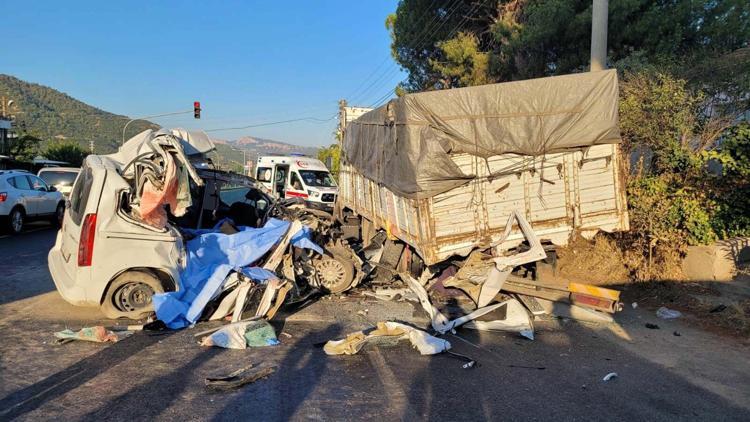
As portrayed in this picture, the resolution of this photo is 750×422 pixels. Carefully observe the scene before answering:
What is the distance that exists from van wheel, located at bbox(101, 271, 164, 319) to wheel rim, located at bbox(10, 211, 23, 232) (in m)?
9.70

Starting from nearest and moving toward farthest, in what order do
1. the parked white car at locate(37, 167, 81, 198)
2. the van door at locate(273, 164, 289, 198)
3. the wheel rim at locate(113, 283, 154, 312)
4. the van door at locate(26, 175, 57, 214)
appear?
1. the wheel rim at locate(113, 283, 154, 312)
2. the van door at locate(26, 175, 57, 214)
3. the parked white car at locate(37, 167, 81, 198)
4. the van door at locate(273, 164, 289, 198)

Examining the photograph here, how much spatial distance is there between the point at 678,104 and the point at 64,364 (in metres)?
9.38

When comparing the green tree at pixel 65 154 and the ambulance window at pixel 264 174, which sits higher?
the green tree at pixel 65 154

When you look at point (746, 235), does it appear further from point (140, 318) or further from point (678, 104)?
point (140, 318)

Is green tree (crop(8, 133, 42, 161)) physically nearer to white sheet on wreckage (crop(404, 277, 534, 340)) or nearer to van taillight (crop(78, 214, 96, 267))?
van taillight (crop(78, 214, 96, 267))

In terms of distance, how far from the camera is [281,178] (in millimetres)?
19109

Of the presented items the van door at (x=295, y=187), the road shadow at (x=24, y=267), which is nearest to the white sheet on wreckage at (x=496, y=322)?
the road shadow at (x=24, y=267)

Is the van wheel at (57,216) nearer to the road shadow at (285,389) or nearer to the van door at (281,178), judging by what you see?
the van door at (281,178)

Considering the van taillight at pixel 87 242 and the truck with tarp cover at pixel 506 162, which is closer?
the van taillight at pixel 87 242

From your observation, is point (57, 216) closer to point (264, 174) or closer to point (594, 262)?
point (264, 174)

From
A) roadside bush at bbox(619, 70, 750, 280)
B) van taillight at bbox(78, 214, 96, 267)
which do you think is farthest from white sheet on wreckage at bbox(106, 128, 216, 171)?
roadside bush at bbox(619, 70, 750, 280)

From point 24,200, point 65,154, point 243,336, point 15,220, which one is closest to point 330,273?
point 243,336

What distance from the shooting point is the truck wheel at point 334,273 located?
7.61 m

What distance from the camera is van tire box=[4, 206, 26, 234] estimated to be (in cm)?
1332
